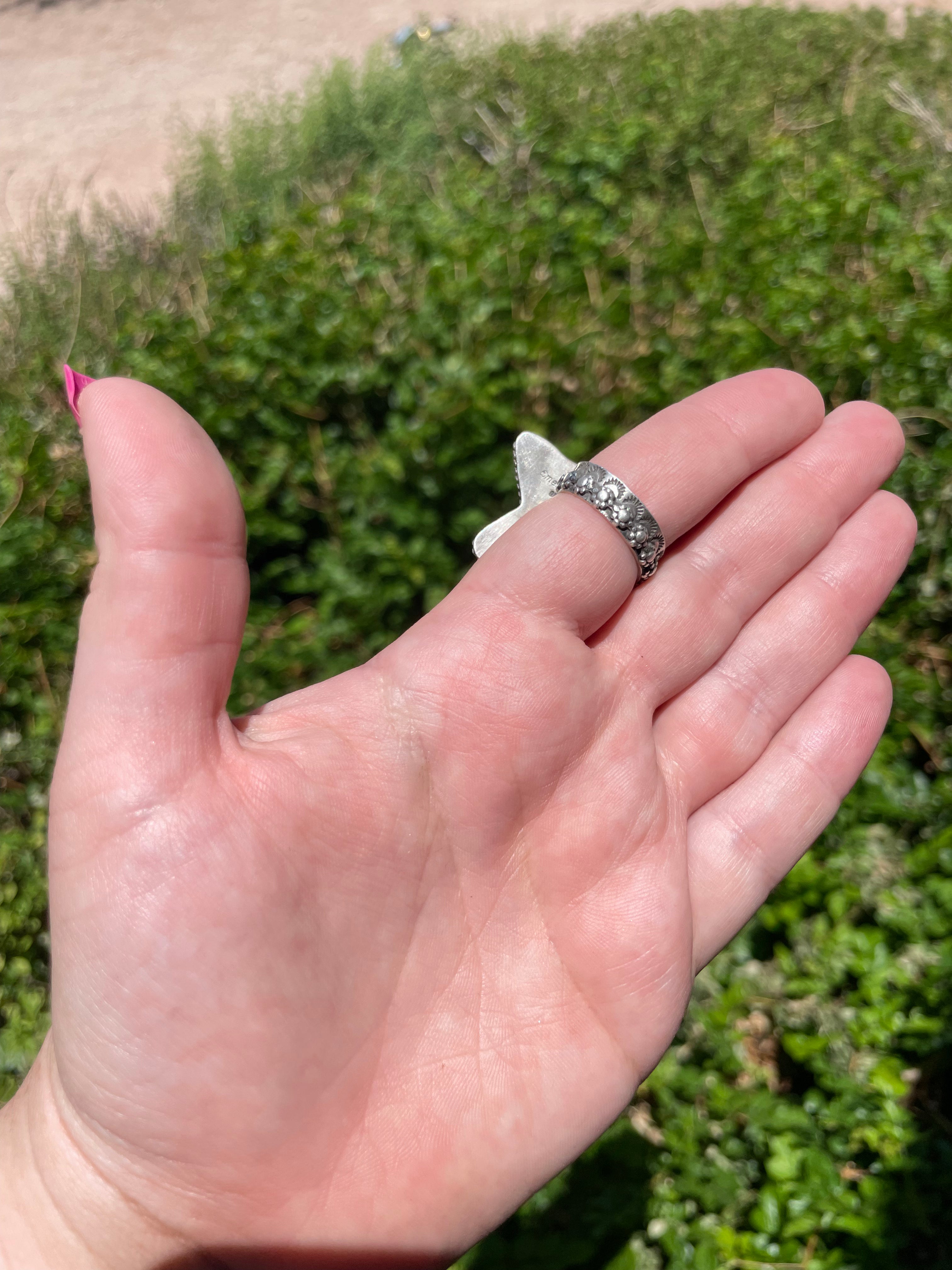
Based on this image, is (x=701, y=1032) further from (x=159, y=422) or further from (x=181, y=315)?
(x=181, y=315)

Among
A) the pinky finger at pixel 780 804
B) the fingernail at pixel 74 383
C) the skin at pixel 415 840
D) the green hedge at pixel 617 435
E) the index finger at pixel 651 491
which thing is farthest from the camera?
the green hedge at pixel 617 435

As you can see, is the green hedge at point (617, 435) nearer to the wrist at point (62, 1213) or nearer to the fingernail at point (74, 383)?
the wrist at point (62, 1213)

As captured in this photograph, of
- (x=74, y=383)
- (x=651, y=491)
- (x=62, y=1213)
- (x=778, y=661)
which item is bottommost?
(x=62, y=1213)

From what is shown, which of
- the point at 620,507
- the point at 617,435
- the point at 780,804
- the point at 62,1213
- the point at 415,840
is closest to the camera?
the point at 62,1213

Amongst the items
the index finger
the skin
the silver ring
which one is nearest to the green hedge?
the skin

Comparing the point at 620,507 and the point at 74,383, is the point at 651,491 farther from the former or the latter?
the point at 74,383

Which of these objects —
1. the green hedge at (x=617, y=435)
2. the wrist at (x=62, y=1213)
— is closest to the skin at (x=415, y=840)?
the wrist at (x=62, y=1213)

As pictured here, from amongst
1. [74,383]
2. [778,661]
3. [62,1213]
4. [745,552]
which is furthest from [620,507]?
[62,1213]
